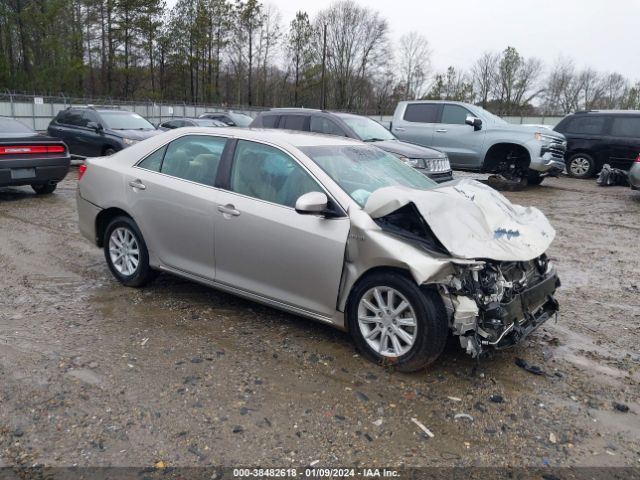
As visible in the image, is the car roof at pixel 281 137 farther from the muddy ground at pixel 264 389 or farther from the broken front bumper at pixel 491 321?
the broken front bumper at pixel 491 321

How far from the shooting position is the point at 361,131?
10.4m

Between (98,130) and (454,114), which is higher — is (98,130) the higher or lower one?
the lower one

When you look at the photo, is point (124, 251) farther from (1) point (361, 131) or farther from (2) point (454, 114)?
(2) point (454, 114)

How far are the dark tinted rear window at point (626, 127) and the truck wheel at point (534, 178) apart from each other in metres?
2.69

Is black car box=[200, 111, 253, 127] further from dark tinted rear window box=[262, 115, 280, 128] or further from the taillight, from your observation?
the taillight

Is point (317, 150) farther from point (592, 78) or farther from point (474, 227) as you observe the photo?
point (592, 78)

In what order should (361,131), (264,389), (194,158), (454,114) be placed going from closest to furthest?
(264,389) → (194,158) → (361,131) → (454,114)

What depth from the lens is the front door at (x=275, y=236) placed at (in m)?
3.90

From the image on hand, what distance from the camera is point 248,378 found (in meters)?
3.62

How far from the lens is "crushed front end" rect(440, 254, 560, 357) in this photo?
347 centimetres


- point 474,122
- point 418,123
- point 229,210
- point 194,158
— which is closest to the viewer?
point 229,210

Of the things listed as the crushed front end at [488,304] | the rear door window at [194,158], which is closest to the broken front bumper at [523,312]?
the crushed front end at [488,304]

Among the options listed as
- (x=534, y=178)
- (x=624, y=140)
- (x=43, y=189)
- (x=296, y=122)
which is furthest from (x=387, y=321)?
(x=624, y=140)

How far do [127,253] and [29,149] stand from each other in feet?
18.4
